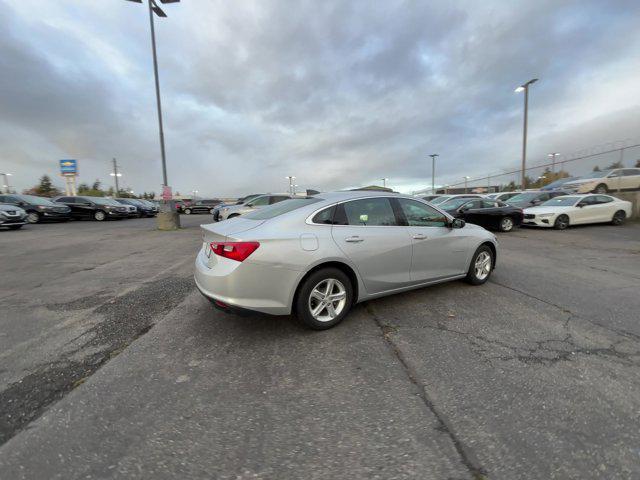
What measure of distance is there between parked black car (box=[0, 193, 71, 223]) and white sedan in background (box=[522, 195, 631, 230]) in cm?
2493

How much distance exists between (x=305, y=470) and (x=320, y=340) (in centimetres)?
153

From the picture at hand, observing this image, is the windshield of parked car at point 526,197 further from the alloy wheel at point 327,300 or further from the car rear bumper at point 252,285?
the car rear bumper at point 252,285

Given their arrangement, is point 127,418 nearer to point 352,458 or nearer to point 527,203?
point 352,458

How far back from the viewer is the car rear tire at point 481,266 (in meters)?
4.92

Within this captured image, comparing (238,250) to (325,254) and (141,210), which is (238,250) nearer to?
(325,254)

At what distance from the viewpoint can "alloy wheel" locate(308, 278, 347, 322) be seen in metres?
3.37

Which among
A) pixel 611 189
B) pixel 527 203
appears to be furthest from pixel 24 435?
pixel 611 189

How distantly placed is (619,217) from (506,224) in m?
5.97

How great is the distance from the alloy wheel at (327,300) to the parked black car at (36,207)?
21.7m

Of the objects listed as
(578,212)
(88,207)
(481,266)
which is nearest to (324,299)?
(481,266)

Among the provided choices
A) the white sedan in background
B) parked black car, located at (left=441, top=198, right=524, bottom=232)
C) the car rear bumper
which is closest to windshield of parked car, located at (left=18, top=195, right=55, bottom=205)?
the car rear bumper

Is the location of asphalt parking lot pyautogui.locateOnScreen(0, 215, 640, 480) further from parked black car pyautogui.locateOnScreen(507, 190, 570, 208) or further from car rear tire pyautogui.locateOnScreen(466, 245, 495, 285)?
parked black car pyautogui.locateOnScreen(507, 190, 570, 208)

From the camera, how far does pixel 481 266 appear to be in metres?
5.11

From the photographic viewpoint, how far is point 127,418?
2141 millimetres
